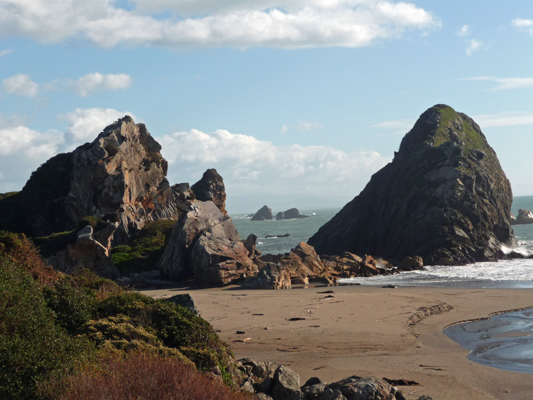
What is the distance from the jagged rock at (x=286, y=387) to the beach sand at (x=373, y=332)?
1.71 meters

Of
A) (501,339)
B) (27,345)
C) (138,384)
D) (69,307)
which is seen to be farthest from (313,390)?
(501,339)

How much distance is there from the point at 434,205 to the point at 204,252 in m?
25.9

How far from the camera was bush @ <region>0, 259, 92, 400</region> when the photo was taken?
291 inches

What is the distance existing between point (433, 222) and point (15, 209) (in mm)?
39120

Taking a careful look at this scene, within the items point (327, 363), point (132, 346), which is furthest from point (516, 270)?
point (132, 346)

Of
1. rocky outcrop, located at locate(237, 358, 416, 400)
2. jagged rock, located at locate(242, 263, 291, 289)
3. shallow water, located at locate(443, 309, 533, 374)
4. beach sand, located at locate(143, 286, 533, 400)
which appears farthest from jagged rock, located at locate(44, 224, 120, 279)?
rocky outcrop, located at locate(237, 358, 416, 400)

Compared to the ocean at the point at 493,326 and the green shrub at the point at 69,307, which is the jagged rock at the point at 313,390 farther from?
the ocean at the point at 493,326

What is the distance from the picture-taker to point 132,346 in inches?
384

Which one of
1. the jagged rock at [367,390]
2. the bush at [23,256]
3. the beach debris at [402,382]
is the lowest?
the beach debris at [402,382]

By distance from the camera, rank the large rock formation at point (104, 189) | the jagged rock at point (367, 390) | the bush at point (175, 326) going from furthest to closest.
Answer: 1. the large rock formation at point (104, 189)
2. the bush at point (175, 326)
3. the jagged rock at point (367, 390)

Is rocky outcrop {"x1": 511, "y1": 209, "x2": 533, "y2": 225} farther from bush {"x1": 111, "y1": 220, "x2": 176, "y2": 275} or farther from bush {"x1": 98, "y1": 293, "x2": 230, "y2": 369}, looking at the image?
bush {"x1": 98, "y1": 293, "x2": 230, "y2": 369}

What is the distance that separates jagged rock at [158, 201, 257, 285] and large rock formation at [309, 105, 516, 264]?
1822 centimetres

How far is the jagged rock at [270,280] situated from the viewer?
88.4ft

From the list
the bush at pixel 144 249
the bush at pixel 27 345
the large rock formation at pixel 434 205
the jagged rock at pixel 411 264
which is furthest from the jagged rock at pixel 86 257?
the large rock formation at pixel 434 205
